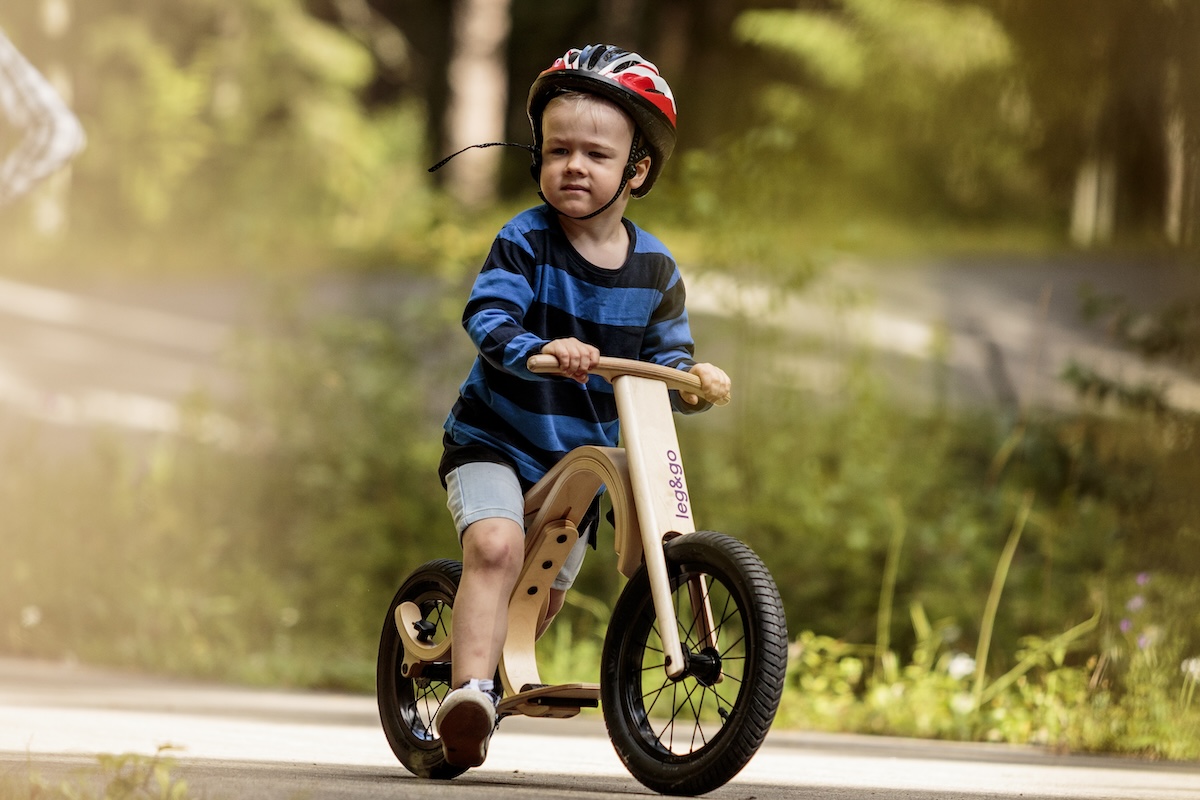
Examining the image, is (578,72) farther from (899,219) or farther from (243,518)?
(899,219)

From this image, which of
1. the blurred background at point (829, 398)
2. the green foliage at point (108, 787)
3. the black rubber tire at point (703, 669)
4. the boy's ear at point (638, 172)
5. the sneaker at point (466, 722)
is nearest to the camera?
the green foliage at point (108, 787)

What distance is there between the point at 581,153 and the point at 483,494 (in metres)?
0.79

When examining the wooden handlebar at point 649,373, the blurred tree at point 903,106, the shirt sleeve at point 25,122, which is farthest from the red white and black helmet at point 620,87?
the blurred tree at point 903,106

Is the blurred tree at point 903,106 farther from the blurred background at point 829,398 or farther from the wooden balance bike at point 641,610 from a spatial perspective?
the wooden balance bike at point 641,610

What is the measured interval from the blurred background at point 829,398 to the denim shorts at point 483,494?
95.2 inches

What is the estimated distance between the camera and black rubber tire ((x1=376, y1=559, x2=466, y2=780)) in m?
3.46

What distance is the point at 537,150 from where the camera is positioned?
3.34m

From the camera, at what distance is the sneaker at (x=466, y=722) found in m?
3.07

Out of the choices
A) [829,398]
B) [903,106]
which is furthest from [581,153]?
[903,106]

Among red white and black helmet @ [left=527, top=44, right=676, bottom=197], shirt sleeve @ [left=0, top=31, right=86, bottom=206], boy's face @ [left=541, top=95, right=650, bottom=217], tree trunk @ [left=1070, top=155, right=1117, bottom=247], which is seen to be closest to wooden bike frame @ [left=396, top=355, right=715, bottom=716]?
boy's face @ [left=541, top=95, right=650, bottom=217]

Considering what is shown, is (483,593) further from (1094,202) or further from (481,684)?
(1094,202)

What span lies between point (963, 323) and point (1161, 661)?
13.8 ft

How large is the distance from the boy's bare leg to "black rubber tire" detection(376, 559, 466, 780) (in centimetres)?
25

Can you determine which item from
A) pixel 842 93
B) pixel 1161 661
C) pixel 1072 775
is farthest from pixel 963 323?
pixel 1072 775
